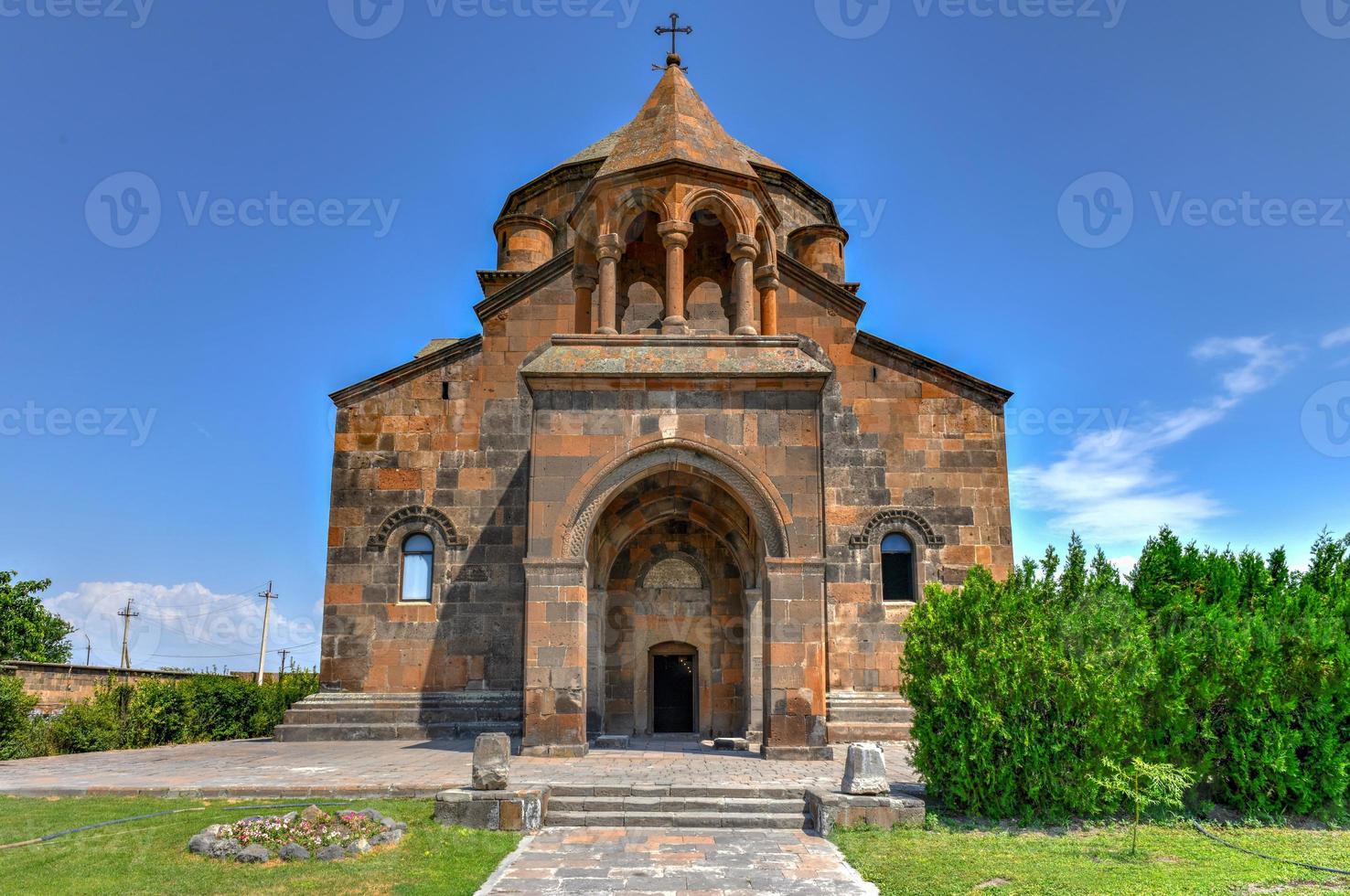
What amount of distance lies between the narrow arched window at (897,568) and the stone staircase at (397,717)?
224 inches

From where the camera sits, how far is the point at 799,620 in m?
11.1

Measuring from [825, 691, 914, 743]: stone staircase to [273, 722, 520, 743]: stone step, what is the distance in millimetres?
4498

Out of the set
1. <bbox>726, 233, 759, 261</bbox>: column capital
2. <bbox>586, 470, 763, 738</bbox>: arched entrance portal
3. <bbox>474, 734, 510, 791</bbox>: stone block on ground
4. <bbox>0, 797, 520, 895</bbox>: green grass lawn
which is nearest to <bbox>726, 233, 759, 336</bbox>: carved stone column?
<bbox>726, 233, 759, 261</bbox>: column capital

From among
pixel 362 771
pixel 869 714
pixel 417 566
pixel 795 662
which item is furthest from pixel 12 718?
pixel 869 714

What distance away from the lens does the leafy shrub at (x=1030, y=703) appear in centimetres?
802

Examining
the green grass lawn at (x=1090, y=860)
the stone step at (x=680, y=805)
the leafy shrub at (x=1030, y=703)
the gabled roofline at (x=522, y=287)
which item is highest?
the gabled roofline at (x=522, y=287)

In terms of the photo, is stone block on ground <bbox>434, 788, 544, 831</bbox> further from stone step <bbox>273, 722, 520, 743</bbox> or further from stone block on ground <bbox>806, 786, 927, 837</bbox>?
stone step <bbox>273, 722, 520, 743</bbox>

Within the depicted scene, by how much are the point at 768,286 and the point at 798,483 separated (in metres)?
3.44

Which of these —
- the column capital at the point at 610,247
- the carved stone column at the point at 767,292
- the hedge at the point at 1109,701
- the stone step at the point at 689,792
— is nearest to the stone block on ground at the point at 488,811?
the stone step at the point at 689,792

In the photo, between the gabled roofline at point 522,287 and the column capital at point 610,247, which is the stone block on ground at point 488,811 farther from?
the gabled roofline at point 522,287

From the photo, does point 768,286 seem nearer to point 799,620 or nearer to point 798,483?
point 798,483

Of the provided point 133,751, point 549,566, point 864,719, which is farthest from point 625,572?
point 133,751

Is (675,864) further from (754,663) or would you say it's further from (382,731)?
(382,731)

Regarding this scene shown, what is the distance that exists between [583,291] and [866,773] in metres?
8.17
